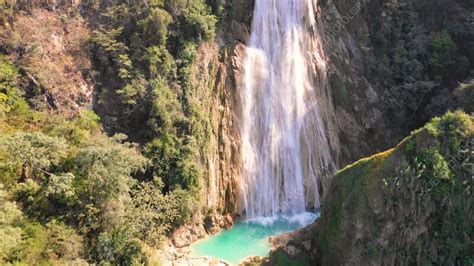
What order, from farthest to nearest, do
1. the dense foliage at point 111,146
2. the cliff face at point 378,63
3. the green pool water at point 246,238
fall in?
1. the cliff face at point 378,63
2. the green pool water at point 246,238
3. the dense foliage at point 111,146

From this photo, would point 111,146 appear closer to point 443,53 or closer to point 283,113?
point 283,113

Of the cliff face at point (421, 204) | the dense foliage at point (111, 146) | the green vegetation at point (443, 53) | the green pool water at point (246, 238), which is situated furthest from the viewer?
the green vegetation at point (443, 53)

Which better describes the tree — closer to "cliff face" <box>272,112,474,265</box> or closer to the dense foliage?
the dense foliage

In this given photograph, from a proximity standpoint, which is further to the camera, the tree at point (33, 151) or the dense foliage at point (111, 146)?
the dense foliage at point (111, 146)

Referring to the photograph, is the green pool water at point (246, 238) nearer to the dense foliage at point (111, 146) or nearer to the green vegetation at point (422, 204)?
the dense foliage at point (111, 146)

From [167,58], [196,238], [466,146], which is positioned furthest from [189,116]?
[466,146]

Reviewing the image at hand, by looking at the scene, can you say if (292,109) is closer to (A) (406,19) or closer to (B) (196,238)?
(B) (196,238)

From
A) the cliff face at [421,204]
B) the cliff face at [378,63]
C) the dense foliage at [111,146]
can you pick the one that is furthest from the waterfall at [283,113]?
the cliff face at [421,204]
